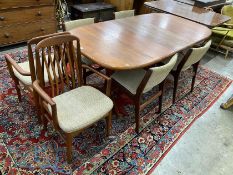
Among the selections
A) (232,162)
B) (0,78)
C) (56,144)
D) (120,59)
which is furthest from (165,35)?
(0,78)

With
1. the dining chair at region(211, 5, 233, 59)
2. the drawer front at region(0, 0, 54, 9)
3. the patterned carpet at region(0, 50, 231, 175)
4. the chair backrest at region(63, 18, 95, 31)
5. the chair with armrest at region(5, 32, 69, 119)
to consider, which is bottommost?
the patterned carpet at region(0, 50, 231, 175)

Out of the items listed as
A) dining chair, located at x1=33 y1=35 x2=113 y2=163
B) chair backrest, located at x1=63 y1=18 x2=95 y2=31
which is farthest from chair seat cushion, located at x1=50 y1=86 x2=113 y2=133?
chair backrest, located at x1=63 y1=18 x2=95 y2=31

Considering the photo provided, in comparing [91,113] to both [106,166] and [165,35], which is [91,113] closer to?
[106,166]

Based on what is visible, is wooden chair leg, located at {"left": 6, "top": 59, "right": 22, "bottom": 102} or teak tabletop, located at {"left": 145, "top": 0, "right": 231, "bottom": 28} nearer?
wooden chair leg, located at {"left": 6, "top": 59, "right": 22, "bottom": 102}

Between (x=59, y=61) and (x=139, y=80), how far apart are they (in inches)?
29.0

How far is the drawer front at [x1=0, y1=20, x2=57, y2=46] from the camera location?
2789mm

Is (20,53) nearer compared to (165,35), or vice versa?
(165,35)

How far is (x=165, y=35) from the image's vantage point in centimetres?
215

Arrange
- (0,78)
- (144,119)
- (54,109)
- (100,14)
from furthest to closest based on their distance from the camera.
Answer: (100,14), (0,78), (144,119), (54,109)

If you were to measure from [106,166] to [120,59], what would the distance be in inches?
34.1

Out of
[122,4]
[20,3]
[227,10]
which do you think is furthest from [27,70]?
[227,10]

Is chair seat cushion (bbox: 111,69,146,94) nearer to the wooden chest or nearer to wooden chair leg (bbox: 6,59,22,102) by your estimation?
wooden chair leg (bbox: 6,59,22,102)

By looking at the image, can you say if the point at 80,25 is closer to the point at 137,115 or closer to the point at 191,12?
the point at 137,115

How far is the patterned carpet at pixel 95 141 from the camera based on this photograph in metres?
1.60
